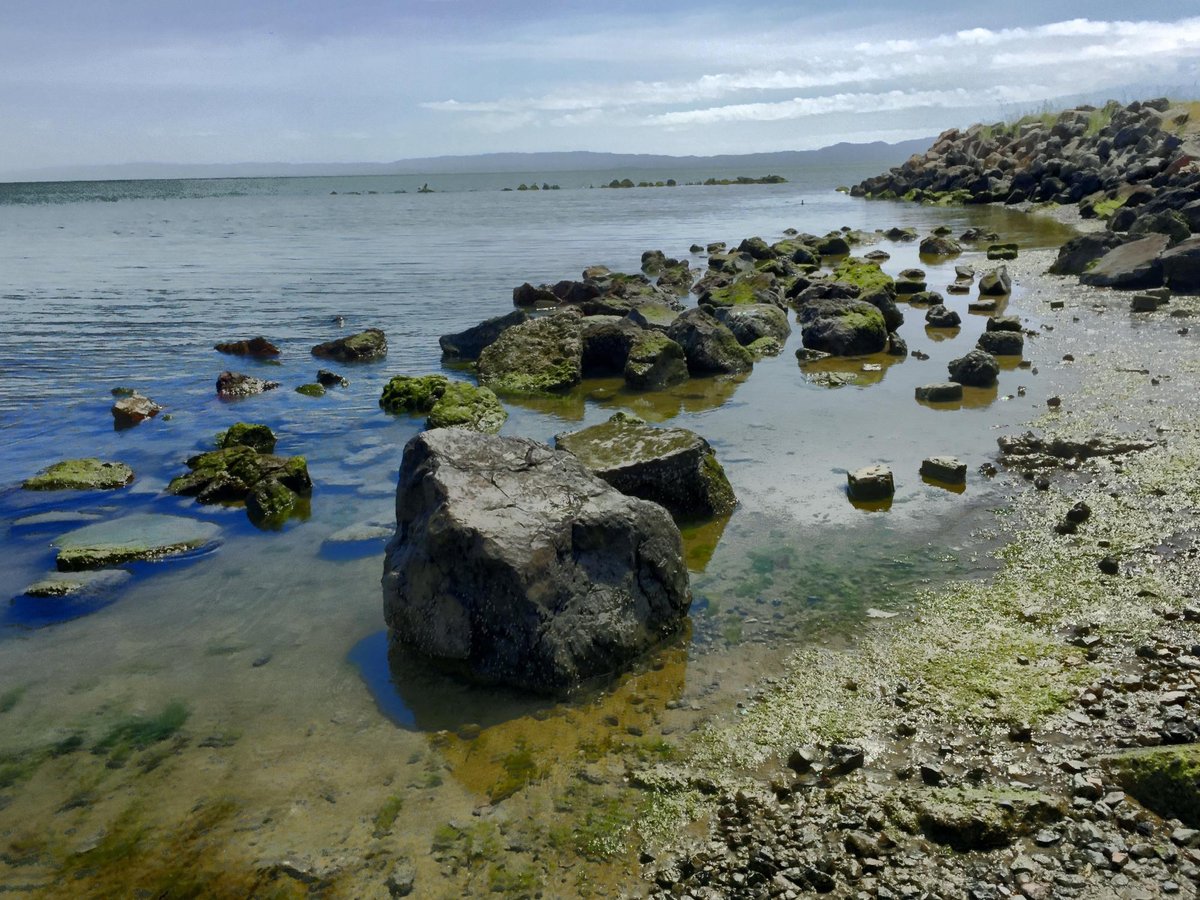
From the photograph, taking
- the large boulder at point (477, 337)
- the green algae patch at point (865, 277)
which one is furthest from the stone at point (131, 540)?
the green algae patch at point (865, 277)

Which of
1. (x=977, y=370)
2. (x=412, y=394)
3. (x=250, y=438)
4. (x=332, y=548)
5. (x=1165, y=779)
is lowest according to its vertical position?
(x=332, y=548)

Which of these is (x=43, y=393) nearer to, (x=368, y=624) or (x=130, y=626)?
(x=130, y=626)

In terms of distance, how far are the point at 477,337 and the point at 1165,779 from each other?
15605mm

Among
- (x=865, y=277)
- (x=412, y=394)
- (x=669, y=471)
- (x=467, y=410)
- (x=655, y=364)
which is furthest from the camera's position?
(x=865, y=277)

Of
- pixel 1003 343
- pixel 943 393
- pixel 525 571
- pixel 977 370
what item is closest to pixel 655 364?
pixel 943 393

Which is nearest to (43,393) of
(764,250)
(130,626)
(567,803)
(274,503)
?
(274,503)

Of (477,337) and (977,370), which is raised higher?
(477,337)

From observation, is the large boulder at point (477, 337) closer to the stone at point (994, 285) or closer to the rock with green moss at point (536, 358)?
the rock with green moss at point (536, 358)

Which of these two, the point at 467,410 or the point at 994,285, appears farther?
the point at 994,285

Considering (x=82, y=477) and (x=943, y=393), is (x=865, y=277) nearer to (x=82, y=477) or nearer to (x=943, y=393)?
(x=943, y=393)

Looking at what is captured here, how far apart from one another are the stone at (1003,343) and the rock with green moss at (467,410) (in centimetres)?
890

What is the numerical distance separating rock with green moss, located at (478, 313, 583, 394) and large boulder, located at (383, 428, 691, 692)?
8.00m

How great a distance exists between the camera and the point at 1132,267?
70.0ft

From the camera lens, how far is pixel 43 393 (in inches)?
639
